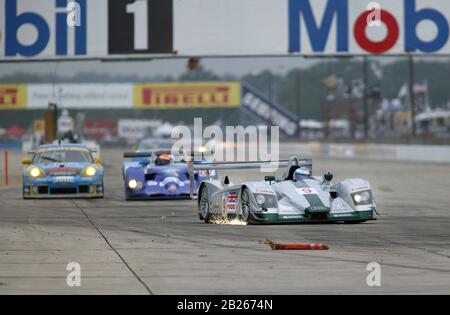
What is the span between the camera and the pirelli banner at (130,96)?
11681 centimetres

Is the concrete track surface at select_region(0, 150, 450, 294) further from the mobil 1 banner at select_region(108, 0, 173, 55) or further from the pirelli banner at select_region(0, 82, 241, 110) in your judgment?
the pirelli banner at select_region(0, 82, 241, 110)

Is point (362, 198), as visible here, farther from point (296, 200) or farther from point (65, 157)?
point (65, 157)

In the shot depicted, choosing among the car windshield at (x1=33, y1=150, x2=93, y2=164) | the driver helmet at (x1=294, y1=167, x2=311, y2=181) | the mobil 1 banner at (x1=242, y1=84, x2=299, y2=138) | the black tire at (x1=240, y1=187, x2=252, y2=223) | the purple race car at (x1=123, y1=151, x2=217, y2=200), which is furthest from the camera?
the mobil 1 banner at (x1=242, y1=84, x2=299, y2=138)

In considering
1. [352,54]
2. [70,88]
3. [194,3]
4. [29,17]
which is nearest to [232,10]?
[194,3]

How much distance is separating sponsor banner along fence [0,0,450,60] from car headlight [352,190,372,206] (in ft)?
50.3

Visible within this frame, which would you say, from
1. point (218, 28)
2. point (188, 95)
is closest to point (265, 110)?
point (188, 95)

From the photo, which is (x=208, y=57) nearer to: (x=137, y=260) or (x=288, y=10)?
(x=288, y=10)

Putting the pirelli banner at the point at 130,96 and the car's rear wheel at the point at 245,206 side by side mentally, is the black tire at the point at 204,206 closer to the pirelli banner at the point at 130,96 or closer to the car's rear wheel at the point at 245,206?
the car's rear wheel at the point at 245,206

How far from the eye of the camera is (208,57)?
32469 millimetres

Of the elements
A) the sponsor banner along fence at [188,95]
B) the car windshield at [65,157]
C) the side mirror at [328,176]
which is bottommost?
the side mirror at [328,176]

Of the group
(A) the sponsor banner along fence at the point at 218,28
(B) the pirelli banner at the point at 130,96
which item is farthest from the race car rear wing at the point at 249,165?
(B) the pirelli banner at the point at 130,96

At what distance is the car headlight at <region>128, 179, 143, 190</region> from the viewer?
77.7 feet

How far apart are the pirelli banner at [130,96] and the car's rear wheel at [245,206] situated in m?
99.0

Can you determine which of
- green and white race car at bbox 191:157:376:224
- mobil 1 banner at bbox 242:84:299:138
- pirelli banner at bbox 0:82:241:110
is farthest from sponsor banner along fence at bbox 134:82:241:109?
green and white race car at bbox 191:157:376:224
